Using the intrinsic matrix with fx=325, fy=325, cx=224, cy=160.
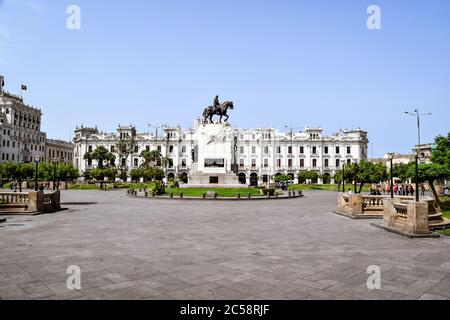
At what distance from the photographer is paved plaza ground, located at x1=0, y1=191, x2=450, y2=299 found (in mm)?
6145

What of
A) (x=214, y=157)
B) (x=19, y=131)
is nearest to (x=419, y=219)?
(x=214, y=157)

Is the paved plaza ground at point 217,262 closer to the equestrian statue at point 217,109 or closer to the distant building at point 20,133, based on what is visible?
the equestrian statue at point 217,109

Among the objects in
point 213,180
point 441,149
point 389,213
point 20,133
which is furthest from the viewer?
point 20,133

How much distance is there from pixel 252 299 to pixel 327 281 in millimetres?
1904

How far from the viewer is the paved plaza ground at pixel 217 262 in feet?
20.2

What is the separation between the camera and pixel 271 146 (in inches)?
3875

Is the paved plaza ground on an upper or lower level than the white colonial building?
lower

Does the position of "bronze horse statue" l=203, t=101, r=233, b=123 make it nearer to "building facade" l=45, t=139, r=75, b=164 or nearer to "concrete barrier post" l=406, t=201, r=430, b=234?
"concrete barrier post" l=406, t=201, r=430, b=234

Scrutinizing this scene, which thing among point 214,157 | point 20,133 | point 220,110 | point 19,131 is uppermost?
point 19,131

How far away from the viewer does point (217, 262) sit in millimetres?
8258

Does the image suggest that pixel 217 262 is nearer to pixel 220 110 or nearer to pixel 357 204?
→ pixel 357 204

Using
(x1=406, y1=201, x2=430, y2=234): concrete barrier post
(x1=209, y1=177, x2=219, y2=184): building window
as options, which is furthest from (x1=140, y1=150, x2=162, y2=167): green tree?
(x1=406, y1=201, x2=430, y2=234): concrete barrier post

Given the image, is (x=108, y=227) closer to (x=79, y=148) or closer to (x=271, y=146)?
(x=271, y=146)
